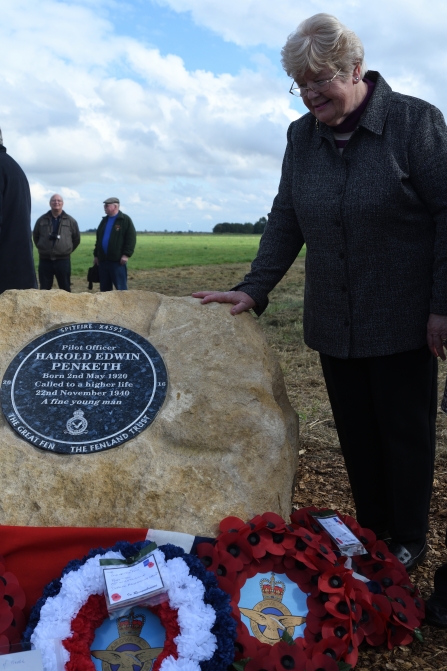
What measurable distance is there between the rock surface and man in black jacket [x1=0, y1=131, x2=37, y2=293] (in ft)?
2.63

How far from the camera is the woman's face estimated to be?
2.81 meters

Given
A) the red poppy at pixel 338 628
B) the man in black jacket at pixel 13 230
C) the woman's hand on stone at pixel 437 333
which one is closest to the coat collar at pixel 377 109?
the woman's hand on stone at pixel 437 333

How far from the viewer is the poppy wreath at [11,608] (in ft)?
7.75

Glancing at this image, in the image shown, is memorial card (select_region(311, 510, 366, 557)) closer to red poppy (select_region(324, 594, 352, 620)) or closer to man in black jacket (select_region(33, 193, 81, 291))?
red poppy (select_region(324, 594, 352, 620))

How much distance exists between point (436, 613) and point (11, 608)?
1791 mm

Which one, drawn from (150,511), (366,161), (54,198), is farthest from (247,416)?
(54,198)

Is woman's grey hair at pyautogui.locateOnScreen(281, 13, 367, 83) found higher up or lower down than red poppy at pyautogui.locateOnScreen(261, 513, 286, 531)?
higher up

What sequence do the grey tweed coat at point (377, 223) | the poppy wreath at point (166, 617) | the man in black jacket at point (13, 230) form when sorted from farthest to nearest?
the man in black jacket at point (13, 230) → the grey tweed coat at point (377, 223) → the poppy wreath at point (166, 617)

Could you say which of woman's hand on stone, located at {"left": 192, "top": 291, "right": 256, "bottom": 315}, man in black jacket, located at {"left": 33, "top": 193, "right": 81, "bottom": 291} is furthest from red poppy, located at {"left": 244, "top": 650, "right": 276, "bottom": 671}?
man in black jacket, located at {"left": 33, "top": 193, "right": 81, "bottom": 291}

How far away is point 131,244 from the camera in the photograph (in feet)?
35.0

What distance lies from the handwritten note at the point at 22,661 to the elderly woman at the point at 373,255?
1.78 m

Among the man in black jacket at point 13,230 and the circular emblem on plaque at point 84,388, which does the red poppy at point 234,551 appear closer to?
the circular emblem on plaque at point 84,388

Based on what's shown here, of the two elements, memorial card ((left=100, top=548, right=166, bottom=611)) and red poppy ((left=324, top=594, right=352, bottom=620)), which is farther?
red poppy ((left=324, top=594, right=352, bottom=620))

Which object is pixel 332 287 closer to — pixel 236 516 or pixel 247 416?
pixel 247 416
